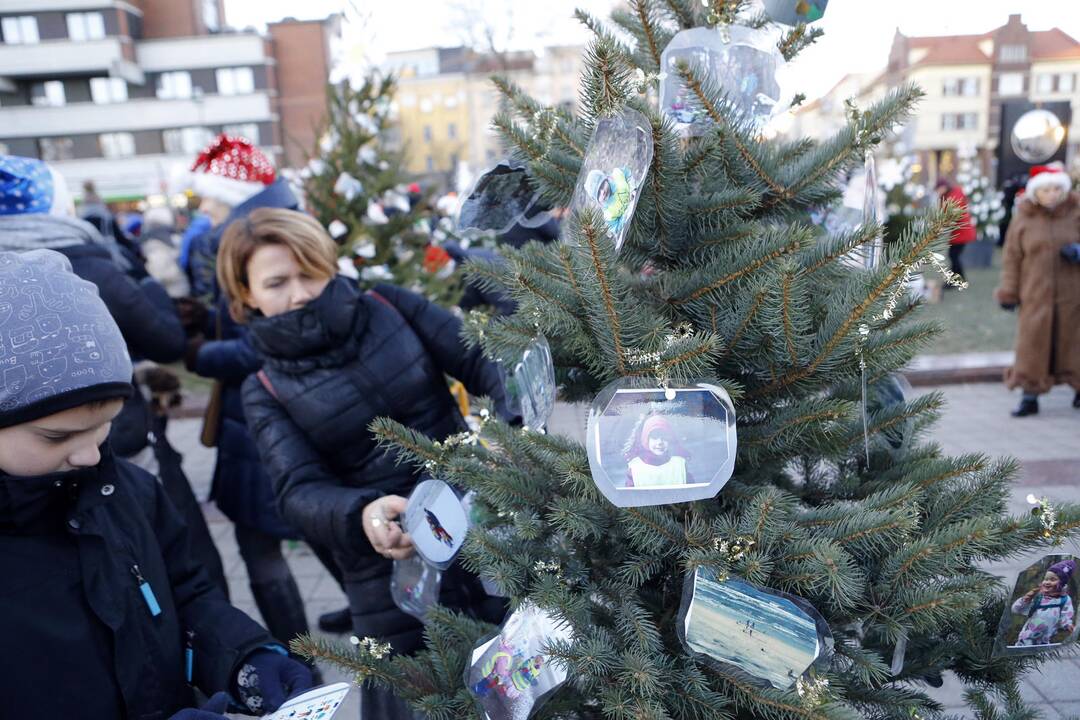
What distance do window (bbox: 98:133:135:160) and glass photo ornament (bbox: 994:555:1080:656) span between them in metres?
45.5

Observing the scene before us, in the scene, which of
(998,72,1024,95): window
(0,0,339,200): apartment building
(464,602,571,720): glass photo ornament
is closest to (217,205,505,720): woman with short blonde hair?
(464,602,571,720): glass photo ornament

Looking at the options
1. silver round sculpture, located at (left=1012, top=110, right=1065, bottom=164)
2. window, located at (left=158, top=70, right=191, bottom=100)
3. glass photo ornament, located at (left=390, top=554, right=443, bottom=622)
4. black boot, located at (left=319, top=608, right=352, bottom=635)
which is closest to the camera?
glass photo ornament, located at (left=390, top=554, right=443, bottom=622)

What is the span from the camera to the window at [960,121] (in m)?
46.0

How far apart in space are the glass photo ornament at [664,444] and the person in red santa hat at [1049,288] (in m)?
6.12

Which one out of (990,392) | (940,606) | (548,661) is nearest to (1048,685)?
(940,606)

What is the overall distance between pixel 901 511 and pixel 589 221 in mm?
614

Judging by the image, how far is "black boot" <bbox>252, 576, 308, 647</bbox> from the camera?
10.2 ft

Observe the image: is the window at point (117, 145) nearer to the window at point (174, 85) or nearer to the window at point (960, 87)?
the window at point (174, 85)

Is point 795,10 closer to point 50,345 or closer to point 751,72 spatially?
point 751,72

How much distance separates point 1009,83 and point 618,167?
5346 centimetres

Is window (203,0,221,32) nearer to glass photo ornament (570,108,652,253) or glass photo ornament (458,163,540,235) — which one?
glass photo ornament (458,163,540,235)

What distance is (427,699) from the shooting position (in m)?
1.36

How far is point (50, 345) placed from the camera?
54.2 inches

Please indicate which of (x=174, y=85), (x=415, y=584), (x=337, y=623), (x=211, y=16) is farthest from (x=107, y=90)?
(x=415, y=584)
